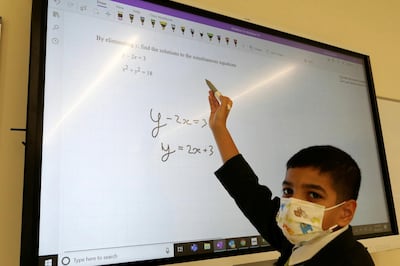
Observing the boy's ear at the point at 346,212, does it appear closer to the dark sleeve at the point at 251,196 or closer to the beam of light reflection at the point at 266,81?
the dark sleeve at the point at 251,196

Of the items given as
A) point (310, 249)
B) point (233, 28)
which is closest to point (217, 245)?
point (310, 249)

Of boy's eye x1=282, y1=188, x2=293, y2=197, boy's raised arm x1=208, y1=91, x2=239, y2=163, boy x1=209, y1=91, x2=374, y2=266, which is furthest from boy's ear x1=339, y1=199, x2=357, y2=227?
boy's raised arm x1=208, y1=91, x2=239, y2=163

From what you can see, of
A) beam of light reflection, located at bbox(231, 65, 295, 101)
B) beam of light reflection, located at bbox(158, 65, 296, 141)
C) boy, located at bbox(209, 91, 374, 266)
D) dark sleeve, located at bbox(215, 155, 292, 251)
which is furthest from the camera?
beam of light reflection, located at bbox(231, 65, 295, 101)

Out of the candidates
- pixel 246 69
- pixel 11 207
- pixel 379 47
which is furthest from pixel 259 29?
Answer: pixel 11 207

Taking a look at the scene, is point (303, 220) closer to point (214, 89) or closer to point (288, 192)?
point (288, 192)

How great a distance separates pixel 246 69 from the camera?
3.68 ft

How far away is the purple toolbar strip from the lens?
997 mm

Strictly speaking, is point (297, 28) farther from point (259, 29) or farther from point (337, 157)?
point (337, 157)

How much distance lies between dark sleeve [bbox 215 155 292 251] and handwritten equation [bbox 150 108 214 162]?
0.41ft

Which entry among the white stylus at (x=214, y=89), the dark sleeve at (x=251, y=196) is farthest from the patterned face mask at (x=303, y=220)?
the white stylus at (x=214, y=89)

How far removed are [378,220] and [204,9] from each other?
86cm

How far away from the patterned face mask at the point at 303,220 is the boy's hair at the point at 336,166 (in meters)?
0.04

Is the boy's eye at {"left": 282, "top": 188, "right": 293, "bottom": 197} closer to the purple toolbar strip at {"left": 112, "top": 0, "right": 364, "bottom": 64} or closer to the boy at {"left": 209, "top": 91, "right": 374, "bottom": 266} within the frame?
the boy at {"left": 209, "top": 91, "right": 374, "bottom": 266}

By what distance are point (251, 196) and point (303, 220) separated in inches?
6.2
